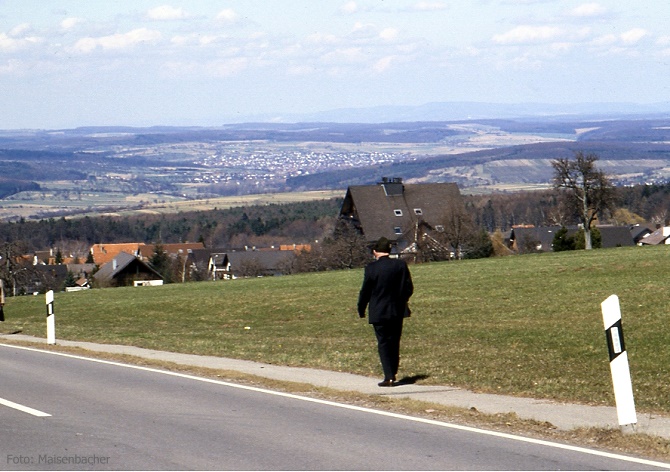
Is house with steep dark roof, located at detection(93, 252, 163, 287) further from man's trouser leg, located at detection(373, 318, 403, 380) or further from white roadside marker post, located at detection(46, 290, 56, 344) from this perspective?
man's trouser leg, located at detection(373, 318, 403, 380)

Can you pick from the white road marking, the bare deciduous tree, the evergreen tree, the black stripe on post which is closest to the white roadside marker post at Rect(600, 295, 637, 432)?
the black stripe on post

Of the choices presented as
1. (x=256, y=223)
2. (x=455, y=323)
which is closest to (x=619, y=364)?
(x=455, y=323)

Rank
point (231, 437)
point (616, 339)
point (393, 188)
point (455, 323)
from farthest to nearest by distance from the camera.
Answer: point (393, 188), point (455, 323), point (231, 437), point (616, 339)

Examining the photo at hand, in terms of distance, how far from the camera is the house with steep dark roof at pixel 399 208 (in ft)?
281

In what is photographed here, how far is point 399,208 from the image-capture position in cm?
9369

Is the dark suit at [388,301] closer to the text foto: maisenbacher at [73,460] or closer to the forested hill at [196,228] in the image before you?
the text foto: maisenbacher at [73,460]

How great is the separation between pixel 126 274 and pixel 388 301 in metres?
73.9

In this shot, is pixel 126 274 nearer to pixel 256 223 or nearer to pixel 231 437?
pixel 256 223

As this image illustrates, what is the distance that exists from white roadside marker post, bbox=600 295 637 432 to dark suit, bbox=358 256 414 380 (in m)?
3.98

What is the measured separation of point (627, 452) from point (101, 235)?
560 ft

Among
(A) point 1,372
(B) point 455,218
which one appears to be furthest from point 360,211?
(A) point 1,372

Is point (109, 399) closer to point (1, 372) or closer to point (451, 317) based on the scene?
point (1, 372)

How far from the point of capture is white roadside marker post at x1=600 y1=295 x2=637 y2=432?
10.4 metres

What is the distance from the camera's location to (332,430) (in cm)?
1110
